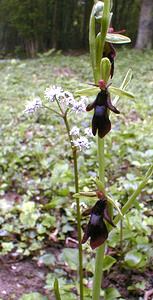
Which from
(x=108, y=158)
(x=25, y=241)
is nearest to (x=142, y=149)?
(x=108, y=158)

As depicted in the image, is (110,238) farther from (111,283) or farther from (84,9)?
(84,9)

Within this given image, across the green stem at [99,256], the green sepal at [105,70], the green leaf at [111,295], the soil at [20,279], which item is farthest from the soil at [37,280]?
the green sepal at [105,70]

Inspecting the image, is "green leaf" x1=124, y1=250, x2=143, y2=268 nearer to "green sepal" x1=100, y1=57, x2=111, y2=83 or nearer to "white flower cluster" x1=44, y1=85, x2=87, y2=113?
"white flower cluster" x1=44, y1=85, x2=87, y2=113

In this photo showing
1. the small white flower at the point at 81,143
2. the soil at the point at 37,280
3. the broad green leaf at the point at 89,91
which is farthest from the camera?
the soil at the point at 37,280

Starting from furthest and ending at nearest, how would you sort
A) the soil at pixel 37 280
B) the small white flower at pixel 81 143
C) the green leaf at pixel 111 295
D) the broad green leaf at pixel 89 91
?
the soil at pixel 37 280 < the green leaf at pixel 111 295 < the small white flower at pixel 81 143 < the broad green leaf at pixel 89 91

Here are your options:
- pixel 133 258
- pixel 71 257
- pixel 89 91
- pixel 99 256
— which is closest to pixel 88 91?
pixel 89 91

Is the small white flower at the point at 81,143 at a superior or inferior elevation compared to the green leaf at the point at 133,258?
superior

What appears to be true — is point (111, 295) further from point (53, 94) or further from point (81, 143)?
point (53, 94)

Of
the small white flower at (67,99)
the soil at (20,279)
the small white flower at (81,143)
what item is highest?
the small white flower at (67,99)

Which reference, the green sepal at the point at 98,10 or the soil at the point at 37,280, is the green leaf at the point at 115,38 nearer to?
the green sepal at the point at 98,10
